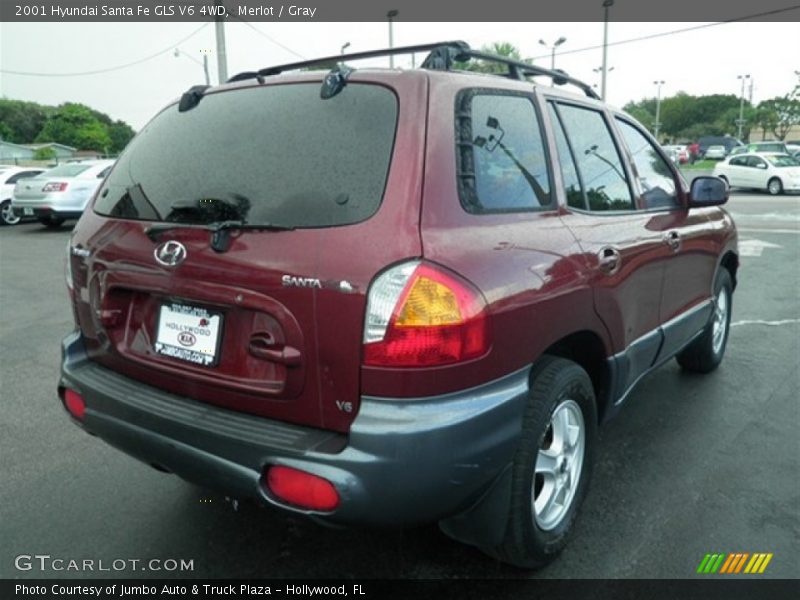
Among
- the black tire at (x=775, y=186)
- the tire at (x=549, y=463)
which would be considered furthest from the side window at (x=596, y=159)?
the black tire at (x=775, y=186)

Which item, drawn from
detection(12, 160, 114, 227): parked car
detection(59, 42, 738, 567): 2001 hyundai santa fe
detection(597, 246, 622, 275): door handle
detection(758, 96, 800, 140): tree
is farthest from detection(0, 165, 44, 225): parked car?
detection(758, 96, 800, 140): tree

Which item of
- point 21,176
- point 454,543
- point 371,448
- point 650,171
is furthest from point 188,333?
point 21,176

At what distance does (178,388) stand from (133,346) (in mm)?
281

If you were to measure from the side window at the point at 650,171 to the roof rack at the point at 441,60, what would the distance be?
1.79 feet

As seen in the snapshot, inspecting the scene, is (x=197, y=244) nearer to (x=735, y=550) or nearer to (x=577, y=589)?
(x=577, y=589)

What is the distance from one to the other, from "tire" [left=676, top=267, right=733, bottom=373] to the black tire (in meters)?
20.9

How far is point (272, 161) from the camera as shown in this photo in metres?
2.23

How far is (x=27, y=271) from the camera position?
934 cm

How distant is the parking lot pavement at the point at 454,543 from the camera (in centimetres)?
262

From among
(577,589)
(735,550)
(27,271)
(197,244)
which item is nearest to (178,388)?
(197,244)

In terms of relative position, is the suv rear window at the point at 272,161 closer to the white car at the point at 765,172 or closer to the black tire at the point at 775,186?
the white car at the point at 765,172

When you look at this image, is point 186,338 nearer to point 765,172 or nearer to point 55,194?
point 55,194

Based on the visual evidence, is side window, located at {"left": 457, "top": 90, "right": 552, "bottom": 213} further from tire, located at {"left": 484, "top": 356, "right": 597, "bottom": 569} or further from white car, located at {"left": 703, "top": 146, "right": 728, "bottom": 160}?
white car, located at {"left": 703, "top": 146, "right": 728, "bottom": 160}

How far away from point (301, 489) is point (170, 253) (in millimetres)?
920
